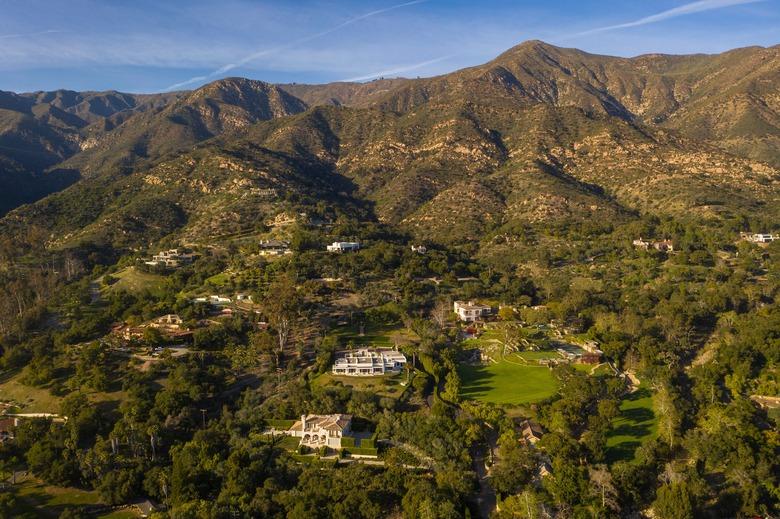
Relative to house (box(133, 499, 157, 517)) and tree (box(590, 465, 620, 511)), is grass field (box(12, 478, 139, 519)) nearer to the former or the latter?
house (box(133, 499, 157, 517))

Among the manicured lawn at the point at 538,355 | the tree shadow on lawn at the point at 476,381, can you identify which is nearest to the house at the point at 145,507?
the tree shadow on lawn at the point at 476,381

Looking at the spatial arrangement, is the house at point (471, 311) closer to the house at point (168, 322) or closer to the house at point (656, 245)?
the house at point (168, 322)

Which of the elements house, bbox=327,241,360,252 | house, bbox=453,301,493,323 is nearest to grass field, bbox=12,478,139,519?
house, bbox=453,301,493,323

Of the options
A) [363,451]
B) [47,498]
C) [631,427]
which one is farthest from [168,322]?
[631,427]

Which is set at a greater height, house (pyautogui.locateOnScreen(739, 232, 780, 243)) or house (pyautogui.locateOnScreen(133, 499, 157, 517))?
house (pyautogui.locateOnScreen(739, 232, 780, 243))

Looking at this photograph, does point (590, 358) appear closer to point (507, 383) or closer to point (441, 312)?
point (507, 383)

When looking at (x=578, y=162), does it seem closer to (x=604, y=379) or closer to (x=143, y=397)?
(x=604, y=379)
